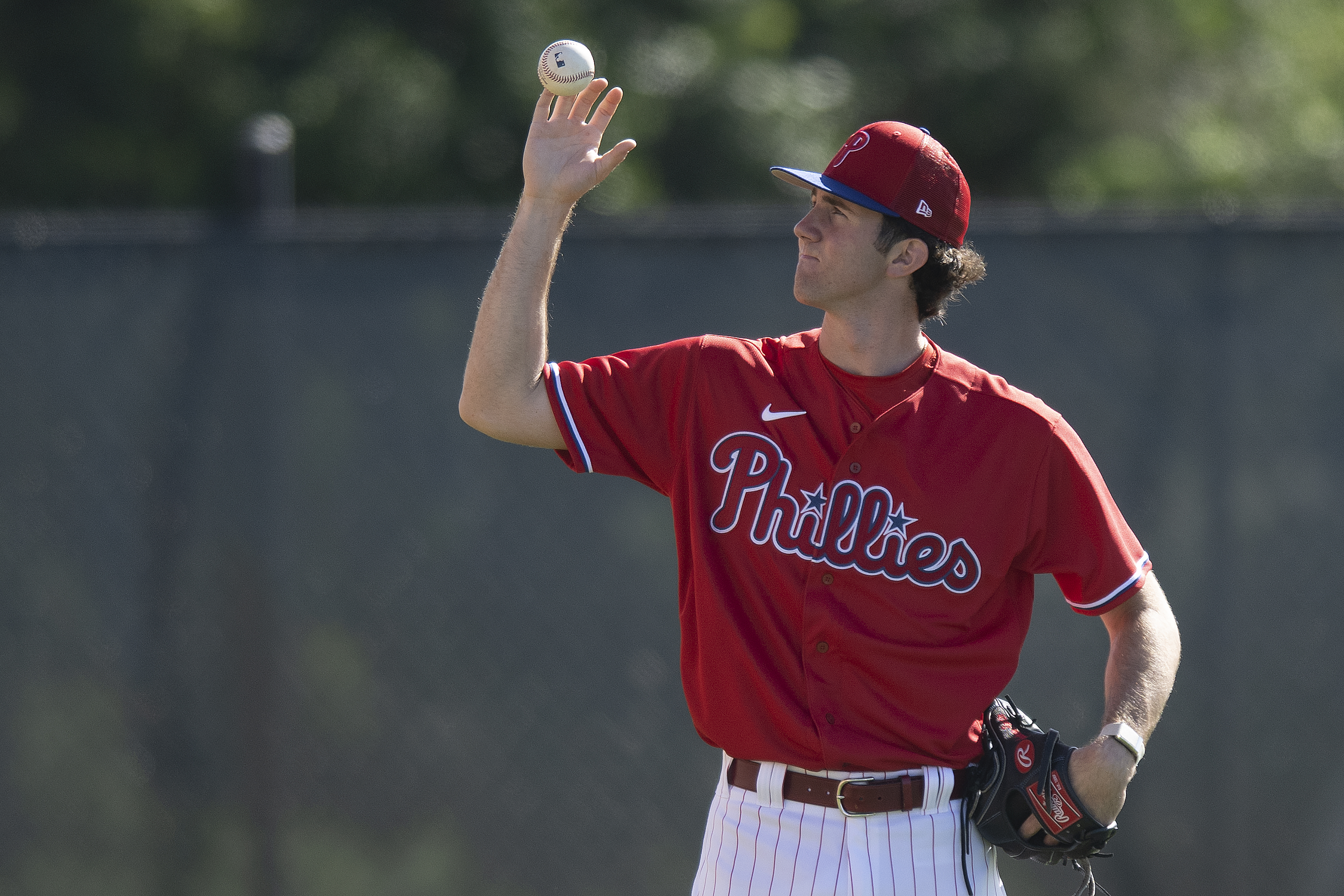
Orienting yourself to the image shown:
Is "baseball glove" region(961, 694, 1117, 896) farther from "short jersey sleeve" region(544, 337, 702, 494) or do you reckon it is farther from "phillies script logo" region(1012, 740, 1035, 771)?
"short jersey sleeve" region(544, 337, 702, 494)

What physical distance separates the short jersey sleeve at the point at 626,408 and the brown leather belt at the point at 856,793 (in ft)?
2.04

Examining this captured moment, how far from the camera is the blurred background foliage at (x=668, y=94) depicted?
5.92m

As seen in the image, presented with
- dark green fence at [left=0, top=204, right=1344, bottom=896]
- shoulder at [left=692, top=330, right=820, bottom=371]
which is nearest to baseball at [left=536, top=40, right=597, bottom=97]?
shoulder at [left=692, top=330, right=820, bottom=371]

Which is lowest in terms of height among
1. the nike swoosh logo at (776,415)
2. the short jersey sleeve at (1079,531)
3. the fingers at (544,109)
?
the short jersey sleeve at (1079,531)

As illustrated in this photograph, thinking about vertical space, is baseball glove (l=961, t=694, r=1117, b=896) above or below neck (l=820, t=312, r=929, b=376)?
below

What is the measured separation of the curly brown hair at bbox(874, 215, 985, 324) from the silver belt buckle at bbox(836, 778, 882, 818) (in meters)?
0.91

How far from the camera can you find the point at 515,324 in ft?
8.00

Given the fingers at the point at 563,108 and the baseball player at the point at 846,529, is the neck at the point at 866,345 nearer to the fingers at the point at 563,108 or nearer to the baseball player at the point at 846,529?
the baseball player at the point at 846,529

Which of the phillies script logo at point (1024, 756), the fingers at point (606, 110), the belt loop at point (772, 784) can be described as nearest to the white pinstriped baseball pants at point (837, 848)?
the belt loop at point (772, 784)

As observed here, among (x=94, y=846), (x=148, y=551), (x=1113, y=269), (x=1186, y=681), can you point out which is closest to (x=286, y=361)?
(x=148, y=551)

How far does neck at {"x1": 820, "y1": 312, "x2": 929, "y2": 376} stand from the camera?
2629 mm

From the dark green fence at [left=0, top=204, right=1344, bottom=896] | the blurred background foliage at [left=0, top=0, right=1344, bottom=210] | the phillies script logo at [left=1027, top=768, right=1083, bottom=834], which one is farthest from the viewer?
the blurred background foliage at [left=0, top=0, right=1344, bottom=210]

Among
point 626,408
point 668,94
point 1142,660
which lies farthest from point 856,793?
point 668,94

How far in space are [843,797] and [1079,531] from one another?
662 millimetres
